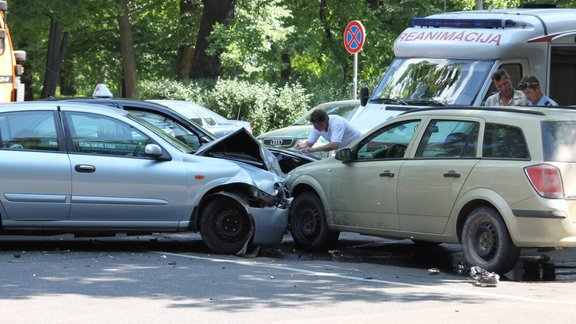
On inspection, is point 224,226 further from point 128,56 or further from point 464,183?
point 128,56

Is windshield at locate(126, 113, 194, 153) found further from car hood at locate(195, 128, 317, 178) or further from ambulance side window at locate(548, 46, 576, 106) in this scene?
ambulance side window at locate(548, 46, 576, 106)

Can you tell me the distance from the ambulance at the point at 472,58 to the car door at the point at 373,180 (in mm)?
3239

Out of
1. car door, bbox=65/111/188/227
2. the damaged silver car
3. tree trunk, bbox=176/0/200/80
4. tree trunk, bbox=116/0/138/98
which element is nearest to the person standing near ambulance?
the damaged silver car

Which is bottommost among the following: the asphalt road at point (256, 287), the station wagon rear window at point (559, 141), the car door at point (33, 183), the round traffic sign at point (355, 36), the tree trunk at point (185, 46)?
the asphalt road at point (256, 287)

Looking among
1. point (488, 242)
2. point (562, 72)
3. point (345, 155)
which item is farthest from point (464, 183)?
point (562, 72)

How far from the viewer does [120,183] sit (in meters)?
12.3

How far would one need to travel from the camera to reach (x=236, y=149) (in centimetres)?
1301

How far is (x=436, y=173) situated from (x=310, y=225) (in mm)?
2321

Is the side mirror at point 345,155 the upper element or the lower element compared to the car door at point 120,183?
upper

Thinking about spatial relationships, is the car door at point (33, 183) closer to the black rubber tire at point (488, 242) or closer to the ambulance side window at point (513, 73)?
the black rubber tire at point (488, 242)

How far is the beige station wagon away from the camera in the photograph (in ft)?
35.0

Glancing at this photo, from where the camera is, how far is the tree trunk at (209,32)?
106ft

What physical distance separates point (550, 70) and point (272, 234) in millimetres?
5516

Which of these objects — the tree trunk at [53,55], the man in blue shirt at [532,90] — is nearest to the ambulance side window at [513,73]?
the man in blue shirt at [532,90]
